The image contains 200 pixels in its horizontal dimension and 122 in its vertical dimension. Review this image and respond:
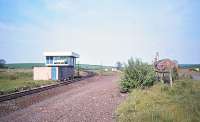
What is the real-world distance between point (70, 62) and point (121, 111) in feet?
117

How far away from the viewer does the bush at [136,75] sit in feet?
78.8

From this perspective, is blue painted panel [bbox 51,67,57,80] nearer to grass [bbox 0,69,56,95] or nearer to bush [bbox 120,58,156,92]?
grass [bbox 0,69,56,95]

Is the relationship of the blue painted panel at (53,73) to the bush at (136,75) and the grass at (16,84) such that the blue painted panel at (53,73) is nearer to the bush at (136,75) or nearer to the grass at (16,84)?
the grass at (16,84)

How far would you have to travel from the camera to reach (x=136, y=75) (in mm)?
24312

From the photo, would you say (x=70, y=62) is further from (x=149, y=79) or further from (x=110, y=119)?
(x=110, y=119)

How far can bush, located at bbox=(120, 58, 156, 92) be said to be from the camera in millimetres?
24031

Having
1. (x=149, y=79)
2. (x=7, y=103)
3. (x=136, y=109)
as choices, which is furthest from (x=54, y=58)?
(x=136, y=109)

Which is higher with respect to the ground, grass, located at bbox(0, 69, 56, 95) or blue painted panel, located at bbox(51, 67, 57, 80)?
blue painted panel, located at bbox(51, 67, 57, 80)

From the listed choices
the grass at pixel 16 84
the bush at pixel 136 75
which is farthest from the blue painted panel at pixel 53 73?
the bush at pixel 136 75

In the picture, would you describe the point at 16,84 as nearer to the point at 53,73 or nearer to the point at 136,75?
the point at 53,73

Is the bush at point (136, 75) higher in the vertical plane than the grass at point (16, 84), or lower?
higher

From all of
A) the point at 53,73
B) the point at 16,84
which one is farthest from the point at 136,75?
the point at 53,73

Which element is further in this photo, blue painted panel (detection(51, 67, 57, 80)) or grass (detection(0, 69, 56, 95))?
blue painted panel (detection(51, 67, 57, 80))

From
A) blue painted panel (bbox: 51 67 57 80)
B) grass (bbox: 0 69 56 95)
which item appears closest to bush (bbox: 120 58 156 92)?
grass (bbox: 0 69 56 95)
